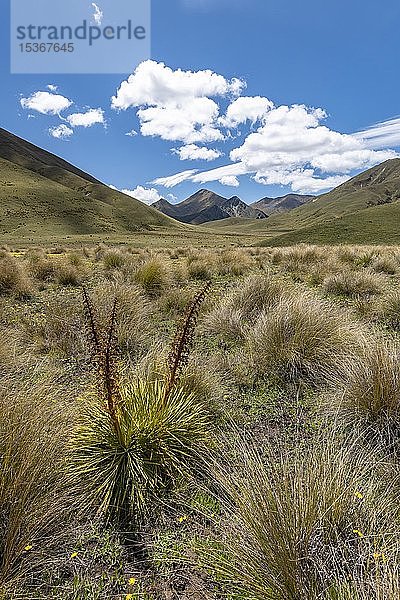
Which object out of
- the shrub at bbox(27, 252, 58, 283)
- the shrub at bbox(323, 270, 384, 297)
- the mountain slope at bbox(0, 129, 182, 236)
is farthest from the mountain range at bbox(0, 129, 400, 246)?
the shrub at bbox(27, 252, 58, 283)

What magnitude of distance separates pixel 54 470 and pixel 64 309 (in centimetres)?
455

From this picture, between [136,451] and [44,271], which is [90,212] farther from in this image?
[136,451]

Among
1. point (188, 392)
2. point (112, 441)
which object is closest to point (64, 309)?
point (188, 392)

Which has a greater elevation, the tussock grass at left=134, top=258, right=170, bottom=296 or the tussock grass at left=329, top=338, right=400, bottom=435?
the tussock grass at left=134, top=258, right=170, bottom=296

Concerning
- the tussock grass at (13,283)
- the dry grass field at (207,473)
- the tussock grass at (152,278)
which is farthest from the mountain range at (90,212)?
the dry grass field at (207,473)

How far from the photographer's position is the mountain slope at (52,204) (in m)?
85.5

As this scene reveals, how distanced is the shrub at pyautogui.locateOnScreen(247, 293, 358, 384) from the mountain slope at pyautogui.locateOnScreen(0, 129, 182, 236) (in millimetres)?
79063

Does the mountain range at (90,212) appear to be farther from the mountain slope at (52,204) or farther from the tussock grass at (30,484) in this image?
the tussock grass at (30,484)

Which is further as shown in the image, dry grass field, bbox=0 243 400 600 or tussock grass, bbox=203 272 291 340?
tussock grass, bbox=203 272 291 340

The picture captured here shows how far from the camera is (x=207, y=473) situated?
2.63 m

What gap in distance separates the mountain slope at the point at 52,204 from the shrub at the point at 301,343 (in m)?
79.1

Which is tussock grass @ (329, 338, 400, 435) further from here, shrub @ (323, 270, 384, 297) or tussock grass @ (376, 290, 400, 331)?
shrub @ (323, 270, 384, 297)

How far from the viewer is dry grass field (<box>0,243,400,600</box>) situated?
1.83 m

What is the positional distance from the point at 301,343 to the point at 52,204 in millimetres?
107759
